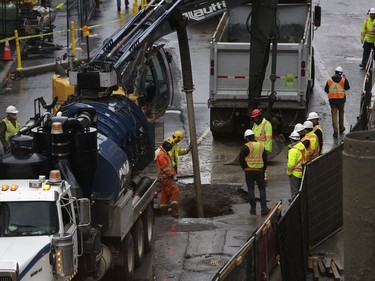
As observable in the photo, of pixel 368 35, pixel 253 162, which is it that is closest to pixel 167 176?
pixel 253 162

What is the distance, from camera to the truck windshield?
1352cm

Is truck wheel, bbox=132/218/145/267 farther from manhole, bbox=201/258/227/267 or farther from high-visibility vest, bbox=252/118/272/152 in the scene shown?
high-visibility vest, bbox=252/118/272/152

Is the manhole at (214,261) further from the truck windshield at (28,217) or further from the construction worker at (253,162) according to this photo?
the truck windshield at (28,217)

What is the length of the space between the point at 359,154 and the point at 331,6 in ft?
111

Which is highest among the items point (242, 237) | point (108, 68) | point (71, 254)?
point (108, 68)

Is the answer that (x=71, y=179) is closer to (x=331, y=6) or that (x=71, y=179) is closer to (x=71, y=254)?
(x=71, y=254)

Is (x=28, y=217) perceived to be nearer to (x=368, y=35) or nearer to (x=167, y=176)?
(x=167, y=176)

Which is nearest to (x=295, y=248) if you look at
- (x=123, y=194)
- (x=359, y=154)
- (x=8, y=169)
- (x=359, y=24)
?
(x=123, y=194)

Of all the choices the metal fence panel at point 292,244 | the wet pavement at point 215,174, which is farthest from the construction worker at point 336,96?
the metal fence panel at point 292,244

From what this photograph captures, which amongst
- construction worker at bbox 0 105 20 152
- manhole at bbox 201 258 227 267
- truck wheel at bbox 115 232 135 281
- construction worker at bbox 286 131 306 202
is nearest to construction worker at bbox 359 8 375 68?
construction worker at bbox 286 131 306 202

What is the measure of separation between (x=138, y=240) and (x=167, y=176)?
2.65 meters

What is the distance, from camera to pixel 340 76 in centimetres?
2600

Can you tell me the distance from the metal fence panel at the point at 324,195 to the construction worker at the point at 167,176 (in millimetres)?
3033

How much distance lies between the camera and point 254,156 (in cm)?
1952
